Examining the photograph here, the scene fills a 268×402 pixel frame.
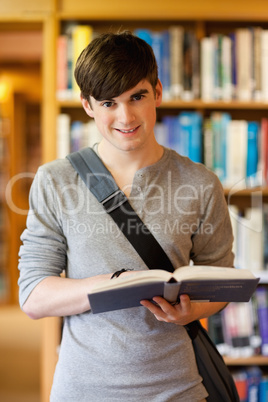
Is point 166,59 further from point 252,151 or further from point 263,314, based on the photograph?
point 263,314

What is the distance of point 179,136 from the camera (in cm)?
219

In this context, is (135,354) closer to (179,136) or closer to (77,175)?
(77,175)

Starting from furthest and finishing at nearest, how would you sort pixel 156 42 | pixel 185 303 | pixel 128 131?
pixel 156 42
pixel 128 131
pixel 185 303

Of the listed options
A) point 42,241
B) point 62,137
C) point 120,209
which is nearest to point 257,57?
point 62,137

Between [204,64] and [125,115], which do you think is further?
[204,64]

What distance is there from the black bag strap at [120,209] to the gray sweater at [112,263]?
0.01m

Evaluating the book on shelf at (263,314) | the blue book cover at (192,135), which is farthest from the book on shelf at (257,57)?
the book on shelf at (263,314)

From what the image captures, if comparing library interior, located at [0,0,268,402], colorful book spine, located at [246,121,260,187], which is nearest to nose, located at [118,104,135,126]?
library interior, located at [0,0,268,402]

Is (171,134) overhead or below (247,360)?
overhead

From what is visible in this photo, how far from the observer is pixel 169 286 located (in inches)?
33.4

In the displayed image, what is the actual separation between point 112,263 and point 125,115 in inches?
12.5

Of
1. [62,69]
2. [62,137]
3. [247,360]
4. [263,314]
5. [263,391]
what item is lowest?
[263,391]

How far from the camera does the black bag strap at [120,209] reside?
103cm

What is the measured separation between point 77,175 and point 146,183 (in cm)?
16
